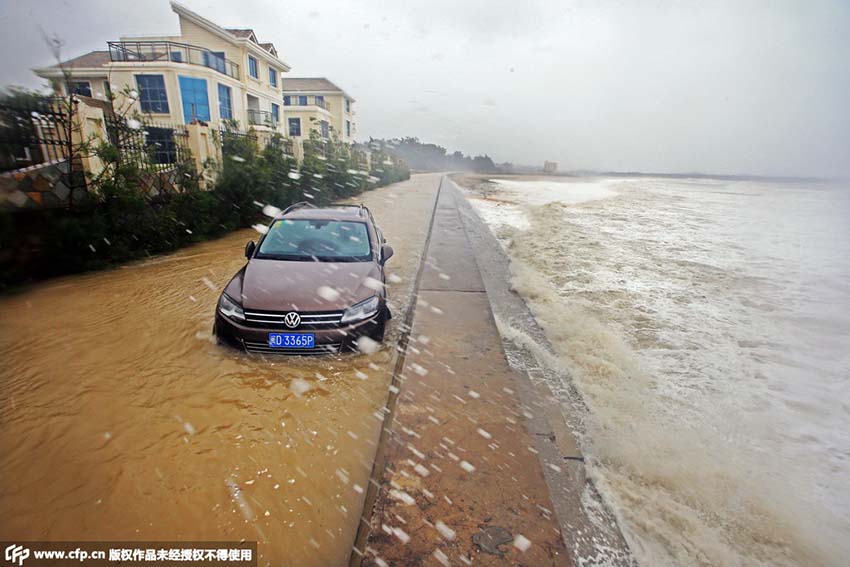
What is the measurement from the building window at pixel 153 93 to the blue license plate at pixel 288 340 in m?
25.3

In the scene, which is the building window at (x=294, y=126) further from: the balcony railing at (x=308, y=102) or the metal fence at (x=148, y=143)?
the metal fence at (x=148, y=143)

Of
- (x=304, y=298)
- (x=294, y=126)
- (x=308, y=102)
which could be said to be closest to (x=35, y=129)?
(x=304, y=298)

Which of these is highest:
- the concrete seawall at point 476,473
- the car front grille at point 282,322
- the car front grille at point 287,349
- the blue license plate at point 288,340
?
the car front grille at point 282,322

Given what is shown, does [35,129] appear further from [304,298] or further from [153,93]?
[153,93]

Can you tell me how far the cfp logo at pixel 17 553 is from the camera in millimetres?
2062

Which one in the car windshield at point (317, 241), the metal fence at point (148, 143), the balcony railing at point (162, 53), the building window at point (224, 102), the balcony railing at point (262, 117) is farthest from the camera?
the balcony railing at point (262, 117)

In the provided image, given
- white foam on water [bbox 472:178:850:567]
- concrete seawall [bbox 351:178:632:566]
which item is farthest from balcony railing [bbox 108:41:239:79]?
concrete seawall [bbox 351:178:632:566]

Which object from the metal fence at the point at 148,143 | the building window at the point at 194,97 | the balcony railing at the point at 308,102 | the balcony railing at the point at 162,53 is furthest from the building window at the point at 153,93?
the balcony railing at the point at 308,102

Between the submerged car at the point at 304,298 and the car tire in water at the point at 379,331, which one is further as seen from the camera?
the car tire in water at the point at 379,331

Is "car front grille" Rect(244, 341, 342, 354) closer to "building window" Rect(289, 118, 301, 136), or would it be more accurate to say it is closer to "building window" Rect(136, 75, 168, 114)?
"building window" Rect(136, 75, 168, 114)

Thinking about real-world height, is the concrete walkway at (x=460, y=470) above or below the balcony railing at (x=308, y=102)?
below

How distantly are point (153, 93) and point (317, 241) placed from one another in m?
24.9

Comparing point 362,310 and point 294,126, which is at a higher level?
point 294,126

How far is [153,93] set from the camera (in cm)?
2238
